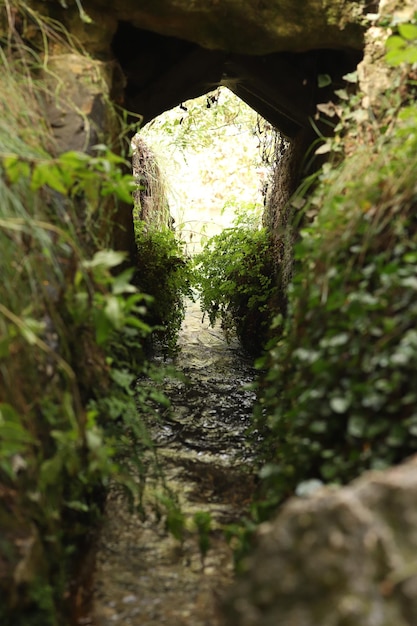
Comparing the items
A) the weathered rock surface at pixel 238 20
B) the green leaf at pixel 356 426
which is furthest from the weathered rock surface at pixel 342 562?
the weathered rock surface at pixel 238 20

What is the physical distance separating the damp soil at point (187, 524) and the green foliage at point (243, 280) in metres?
0.88

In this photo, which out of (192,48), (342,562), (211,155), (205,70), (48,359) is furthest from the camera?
(211,155)

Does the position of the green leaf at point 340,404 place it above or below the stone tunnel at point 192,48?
below

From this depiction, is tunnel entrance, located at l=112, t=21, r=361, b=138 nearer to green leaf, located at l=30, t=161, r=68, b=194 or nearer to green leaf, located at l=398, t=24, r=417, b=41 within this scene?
green leaf, located at l=398, t=24, r=417, b=41

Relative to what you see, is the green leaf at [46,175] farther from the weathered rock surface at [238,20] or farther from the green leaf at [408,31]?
the green leaf at [408,31]

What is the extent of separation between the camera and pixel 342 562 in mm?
1414

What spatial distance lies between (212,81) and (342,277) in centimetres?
305

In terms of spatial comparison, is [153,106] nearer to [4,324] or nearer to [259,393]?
[259,393]

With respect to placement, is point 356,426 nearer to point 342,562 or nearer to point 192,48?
point 342,562

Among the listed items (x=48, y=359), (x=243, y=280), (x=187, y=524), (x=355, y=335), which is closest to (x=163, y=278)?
(x=243, y=280)

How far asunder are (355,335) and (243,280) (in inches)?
149

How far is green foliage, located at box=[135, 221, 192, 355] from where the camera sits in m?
5.63

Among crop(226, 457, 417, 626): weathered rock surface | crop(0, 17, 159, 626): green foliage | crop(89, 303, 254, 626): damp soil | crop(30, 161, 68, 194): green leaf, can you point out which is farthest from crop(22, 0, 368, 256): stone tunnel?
crop(226, 457, 417, 626): weathered rock surface

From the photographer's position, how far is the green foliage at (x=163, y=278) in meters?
5.63
